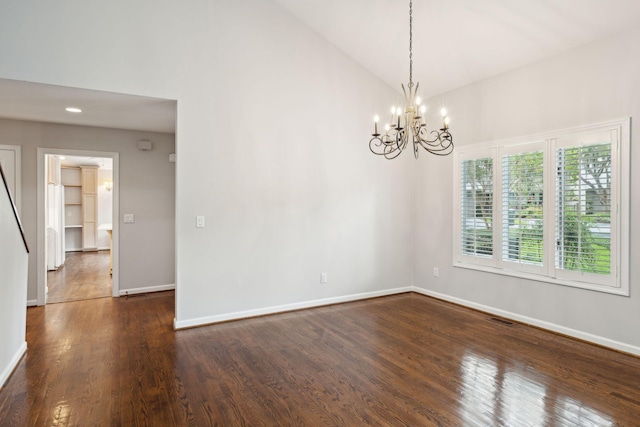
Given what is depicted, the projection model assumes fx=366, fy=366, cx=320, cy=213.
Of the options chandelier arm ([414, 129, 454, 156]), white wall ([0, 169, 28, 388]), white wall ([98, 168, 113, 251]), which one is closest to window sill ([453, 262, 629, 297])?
chandelier arm ([414, 129, 454, 156])

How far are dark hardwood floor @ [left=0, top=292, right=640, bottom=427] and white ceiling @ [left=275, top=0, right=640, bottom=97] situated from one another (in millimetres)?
3078

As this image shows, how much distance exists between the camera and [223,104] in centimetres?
431

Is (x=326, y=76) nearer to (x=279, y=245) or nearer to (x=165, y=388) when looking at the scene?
A: (x=279, y=245)

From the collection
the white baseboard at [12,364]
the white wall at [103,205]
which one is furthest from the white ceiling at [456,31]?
the white wall at [103,205]

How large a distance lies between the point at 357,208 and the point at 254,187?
1.60 metres

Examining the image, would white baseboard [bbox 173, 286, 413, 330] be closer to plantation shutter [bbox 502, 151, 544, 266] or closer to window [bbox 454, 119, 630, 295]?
window [bbox 454, 119, 630, 295]

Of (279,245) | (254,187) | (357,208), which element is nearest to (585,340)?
(357,208)

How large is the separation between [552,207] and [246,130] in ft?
11.7

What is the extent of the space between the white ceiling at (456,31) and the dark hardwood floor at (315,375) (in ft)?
10.1

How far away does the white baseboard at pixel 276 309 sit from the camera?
13.6 ft

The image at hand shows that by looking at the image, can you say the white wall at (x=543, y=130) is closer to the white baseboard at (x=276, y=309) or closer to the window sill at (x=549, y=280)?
the window sill at (x=549, y=280)

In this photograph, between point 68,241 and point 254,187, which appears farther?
point 68,241

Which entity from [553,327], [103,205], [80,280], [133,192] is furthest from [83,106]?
[103,205]

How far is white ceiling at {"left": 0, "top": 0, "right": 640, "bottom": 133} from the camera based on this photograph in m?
3.48
